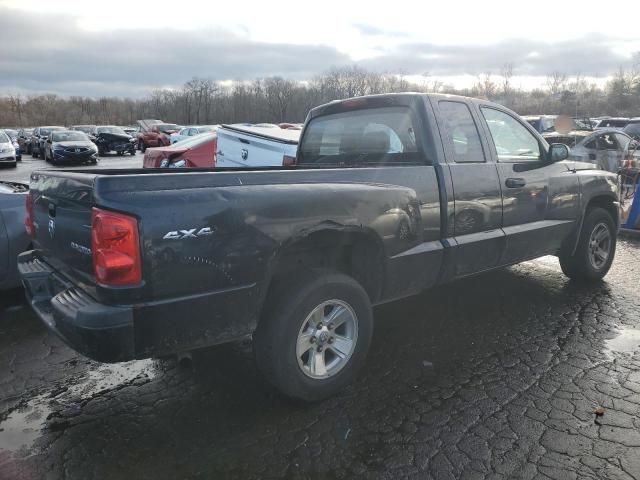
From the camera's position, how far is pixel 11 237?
5.11m

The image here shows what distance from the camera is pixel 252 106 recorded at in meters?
94.2

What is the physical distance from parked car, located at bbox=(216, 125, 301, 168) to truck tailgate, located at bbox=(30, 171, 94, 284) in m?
4.40

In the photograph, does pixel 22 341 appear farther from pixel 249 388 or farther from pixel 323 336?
pixel 323 336

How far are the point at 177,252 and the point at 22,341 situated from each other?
8.55 feet

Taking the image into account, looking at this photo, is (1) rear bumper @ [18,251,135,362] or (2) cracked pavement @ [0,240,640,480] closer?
(1) rear bumper @ [18,251,135,362]

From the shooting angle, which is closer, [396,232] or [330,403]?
[330,403]

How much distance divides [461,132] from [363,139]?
827 millimetres

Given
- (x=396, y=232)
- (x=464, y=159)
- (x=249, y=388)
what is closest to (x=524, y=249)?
(x=464, y=159)

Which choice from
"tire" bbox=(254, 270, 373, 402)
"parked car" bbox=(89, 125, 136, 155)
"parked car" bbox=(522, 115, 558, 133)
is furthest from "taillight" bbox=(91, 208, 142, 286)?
"parked car" bbox=(89, 125, 136, 155)

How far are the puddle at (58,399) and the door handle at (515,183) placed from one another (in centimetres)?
329

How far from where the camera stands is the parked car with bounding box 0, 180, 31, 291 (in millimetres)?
5066

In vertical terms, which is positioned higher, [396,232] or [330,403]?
[396,232]

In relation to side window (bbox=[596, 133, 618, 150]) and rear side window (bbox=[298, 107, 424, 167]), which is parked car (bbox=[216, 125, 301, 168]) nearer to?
rear side window (bbox=[298, 107, 424, 167])

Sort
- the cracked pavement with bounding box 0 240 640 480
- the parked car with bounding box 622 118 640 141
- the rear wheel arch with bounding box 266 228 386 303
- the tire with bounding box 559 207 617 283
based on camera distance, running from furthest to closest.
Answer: the parked car with bounding box 622 118 640 141, the tire with bounding box 559 207 617 283, the rear wheel arch with bounding box 266 228 386 303, the cracked pavement with bounding box 0 240 640 480
